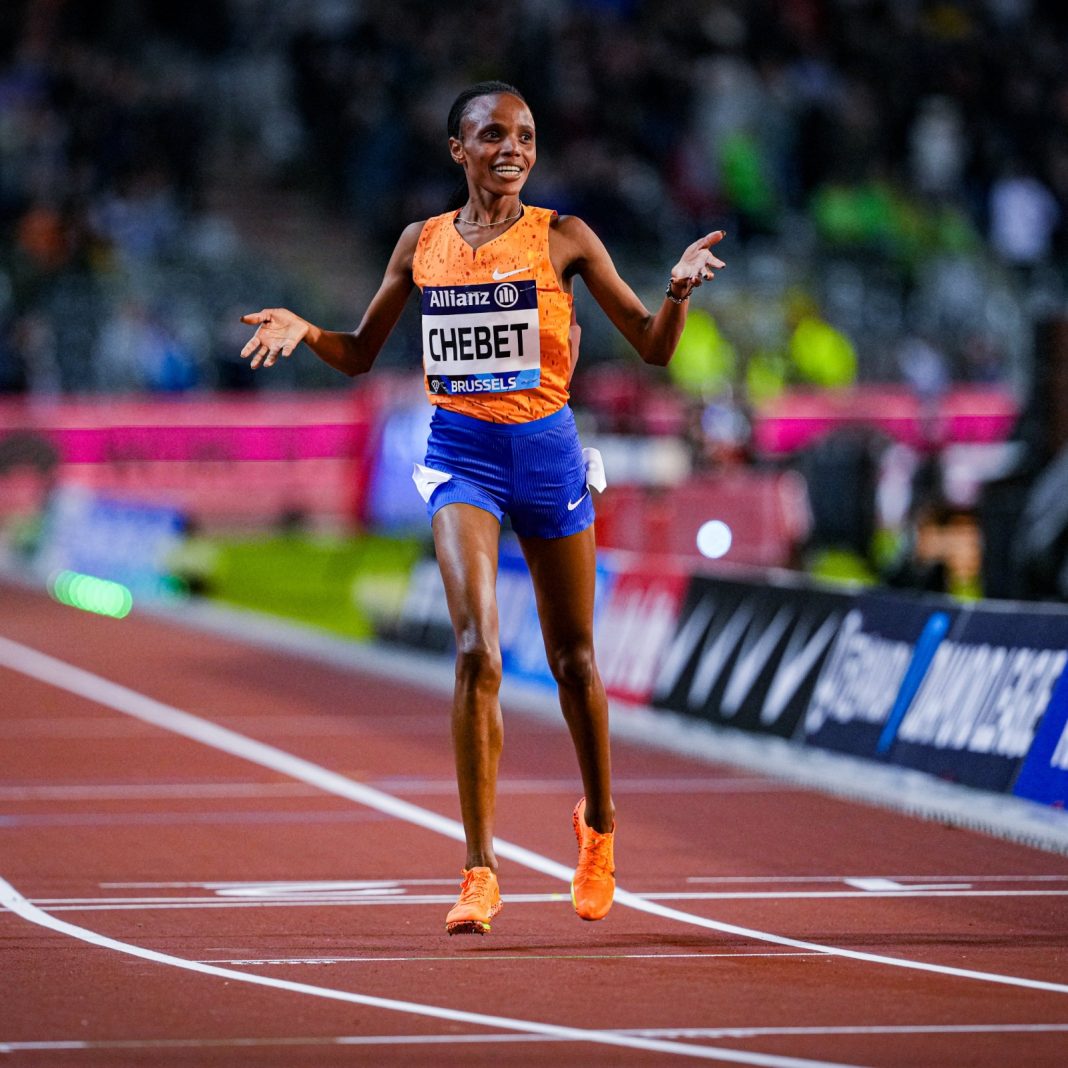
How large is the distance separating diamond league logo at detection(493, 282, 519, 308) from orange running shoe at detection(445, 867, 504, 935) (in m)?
1.71

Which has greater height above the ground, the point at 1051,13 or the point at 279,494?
the point at 1051,13

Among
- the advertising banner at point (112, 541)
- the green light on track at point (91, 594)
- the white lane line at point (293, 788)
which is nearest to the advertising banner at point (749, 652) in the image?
the white lane line at point (293, 788)

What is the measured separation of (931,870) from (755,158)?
1060 inches

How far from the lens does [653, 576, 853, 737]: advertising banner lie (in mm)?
12688

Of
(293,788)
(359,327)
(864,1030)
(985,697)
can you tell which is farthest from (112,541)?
(864,1030)

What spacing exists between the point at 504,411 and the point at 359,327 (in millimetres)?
621

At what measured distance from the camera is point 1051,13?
41.0 meters

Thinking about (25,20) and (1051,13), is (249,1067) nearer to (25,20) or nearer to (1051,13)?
(25,20)

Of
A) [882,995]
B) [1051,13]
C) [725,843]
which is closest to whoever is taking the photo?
[882,995]

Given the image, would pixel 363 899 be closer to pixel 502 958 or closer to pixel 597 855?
pixel 597 855

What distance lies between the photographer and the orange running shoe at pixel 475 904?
24.7 feet

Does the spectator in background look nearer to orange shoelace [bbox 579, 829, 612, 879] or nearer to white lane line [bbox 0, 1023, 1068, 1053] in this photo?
orange shoelace [bbox 579, 829, 612, 879]

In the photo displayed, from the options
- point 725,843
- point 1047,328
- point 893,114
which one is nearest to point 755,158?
point 893,114

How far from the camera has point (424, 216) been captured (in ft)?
101
